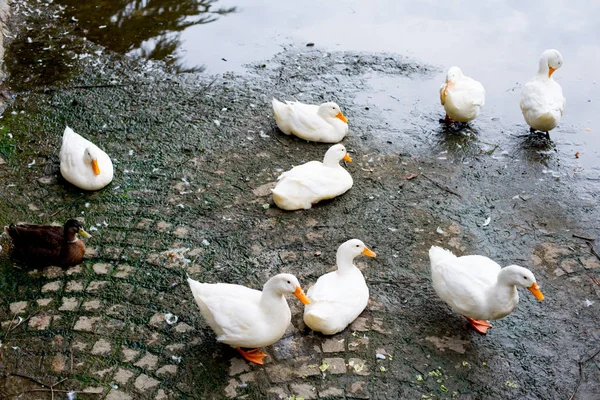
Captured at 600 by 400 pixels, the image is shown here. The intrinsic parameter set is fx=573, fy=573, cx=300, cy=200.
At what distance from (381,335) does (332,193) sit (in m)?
1.75

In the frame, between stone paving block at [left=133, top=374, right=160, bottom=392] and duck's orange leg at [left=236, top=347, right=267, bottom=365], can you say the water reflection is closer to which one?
duck's orange leg at [left=236, top=347, right=267, bottom=365]

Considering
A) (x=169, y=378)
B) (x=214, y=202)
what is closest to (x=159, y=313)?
(x=169, y=378)

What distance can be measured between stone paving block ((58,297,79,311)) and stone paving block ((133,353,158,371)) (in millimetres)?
769

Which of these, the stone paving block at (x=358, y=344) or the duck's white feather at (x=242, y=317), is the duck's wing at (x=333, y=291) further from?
the duck's white feather at (x=242, y=317)

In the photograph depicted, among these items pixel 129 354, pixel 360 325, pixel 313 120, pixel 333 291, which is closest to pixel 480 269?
pixel 360 325

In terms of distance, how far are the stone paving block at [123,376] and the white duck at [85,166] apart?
88.3 inches

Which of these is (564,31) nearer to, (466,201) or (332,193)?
(466,201)

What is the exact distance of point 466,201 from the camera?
19.3ft

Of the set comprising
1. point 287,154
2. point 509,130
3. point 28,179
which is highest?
point 28,179

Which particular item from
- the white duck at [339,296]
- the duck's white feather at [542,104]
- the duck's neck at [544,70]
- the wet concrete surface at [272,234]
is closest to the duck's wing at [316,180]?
the wet concrete surface at [272,234]

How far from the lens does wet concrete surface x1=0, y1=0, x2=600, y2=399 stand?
4027 mm

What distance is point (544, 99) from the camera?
22.1 feet

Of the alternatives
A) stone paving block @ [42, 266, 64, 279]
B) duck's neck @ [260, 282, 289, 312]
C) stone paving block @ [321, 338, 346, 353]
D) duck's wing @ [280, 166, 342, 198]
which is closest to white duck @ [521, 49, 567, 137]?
duck's wing @ [280, 166, 342, 198]

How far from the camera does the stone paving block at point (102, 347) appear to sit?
4070 millimetres
